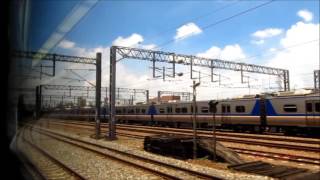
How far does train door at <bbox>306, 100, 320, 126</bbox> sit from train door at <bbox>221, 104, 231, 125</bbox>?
7.85 metres

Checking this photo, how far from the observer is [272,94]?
25.4 meters

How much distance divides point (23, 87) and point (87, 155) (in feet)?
24.6

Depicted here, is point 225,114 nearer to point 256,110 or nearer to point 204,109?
point 204,109

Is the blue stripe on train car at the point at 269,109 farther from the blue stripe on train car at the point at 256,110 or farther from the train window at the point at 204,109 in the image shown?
the train window at the point at 204,109

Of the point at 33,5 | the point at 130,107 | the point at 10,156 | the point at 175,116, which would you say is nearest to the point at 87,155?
the point at 10,156

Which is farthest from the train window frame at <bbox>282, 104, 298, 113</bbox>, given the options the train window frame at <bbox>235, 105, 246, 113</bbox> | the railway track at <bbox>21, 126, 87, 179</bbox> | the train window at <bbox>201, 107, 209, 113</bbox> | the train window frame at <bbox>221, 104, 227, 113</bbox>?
the railway track at <bbox>21, 126, 87, 179</bbox>

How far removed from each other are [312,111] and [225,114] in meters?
8.65

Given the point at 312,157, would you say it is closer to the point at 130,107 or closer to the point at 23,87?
the point at 23,87

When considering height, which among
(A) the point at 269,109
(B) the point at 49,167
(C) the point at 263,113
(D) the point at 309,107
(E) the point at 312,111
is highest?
(D) the point at 309,107

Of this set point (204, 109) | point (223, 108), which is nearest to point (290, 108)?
point (223, 108)

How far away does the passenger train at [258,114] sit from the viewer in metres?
21.9

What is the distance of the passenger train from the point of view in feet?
71.8

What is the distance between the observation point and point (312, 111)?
2159 centimetres

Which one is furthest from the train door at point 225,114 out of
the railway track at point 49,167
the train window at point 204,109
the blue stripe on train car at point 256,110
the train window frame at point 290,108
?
the railway track at point 49,167
